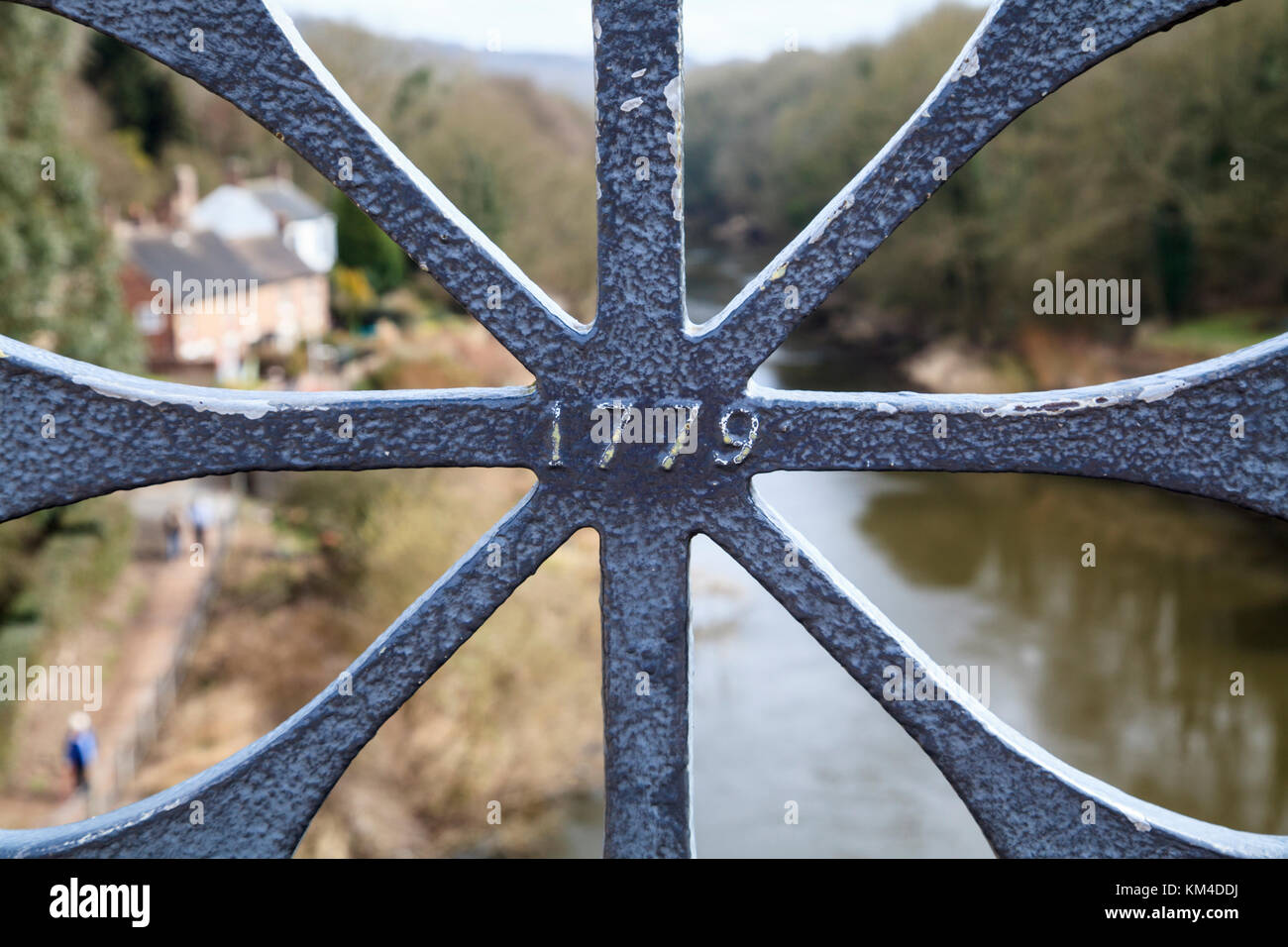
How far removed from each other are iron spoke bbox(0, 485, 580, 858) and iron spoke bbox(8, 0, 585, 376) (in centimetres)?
29

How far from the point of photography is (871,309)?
1278 inches

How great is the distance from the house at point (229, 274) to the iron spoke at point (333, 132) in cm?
2242

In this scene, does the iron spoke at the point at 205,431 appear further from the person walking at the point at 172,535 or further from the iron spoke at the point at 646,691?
the person walking at the point at 172,535

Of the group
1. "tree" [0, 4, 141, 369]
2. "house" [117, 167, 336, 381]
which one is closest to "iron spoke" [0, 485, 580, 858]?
"tree" [0, 4, 141, 369]

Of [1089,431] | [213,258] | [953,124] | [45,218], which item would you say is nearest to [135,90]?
[213,258]

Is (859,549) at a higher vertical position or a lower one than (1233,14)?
lower

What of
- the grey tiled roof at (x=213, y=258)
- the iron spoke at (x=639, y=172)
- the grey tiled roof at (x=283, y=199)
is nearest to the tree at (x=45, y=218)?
the grey tiled roof at (x=213, y=258)

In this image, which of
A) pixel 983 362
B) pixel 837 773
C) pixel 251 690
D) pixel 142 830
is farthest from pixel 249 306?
pixel 142 830

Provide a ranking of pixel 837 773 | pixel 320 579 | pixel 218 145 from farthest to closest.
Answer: pixel 218 145 < pixel 320 579 < pixel 837 773

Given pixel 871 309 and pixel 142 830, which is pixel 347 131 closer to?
pixel 142 830

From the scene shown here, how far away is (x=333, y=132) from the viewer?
6.20 feet

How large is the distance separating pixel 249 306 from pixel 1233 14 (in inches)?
906

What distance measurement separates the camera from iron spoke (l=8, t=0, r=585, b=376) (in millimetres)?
1881

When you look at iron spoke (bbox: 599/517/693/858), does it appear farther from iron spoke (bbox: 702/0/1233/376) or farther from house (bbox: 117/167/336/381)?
house (bbox: 117/167/336/381)
